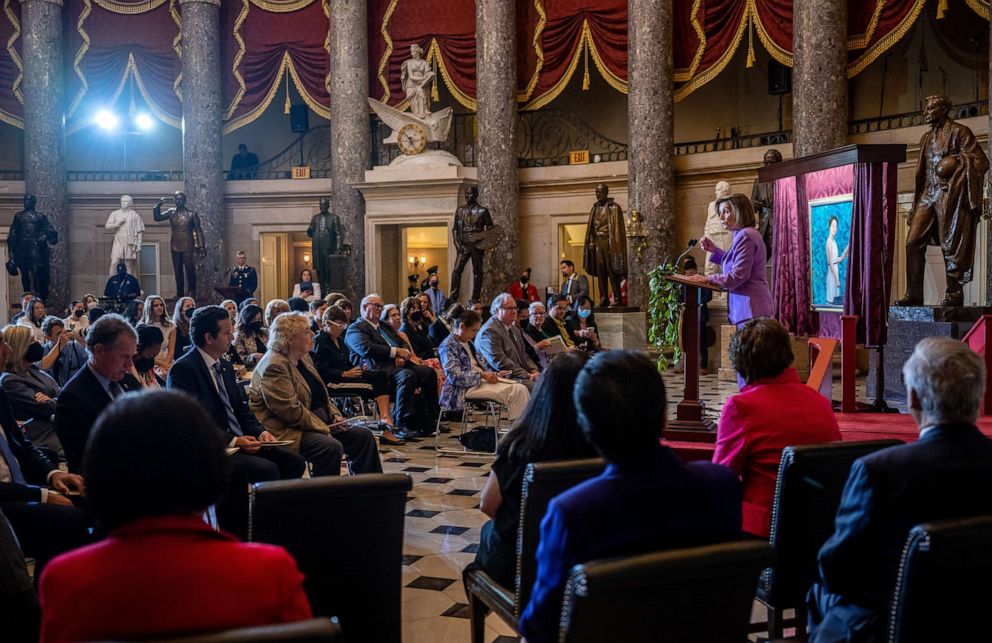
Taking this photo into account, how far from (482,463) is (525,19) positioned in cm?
1105

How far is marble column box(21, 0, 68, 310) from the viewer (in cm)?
1642

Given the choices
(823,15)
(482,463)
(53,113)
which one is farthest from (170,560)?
(53,113)

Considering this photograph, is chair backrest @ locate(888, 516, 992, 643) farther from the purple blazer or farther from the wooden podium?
the purple blazer

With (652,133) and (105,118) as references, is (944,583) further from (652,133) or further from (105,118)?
(105,118)

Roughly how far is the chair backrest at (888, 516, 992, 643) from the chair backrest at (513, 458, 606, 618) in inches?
31.7

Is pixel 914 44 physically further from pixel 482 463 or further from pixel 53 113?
pixel 53 113

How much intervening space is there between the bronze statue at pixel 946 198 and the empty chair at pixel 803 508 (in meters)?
5.21

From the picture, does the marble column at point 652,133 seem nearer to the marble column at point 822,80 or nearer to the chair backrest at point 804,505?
the marble column at point 822,80

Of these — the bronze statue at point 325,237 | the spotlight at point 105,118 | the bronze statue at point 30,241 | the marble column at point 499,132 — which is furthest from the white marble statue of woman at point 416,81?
the bronze statue at point 30,241

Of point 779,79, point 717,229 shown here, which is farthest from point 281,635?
point 779,79

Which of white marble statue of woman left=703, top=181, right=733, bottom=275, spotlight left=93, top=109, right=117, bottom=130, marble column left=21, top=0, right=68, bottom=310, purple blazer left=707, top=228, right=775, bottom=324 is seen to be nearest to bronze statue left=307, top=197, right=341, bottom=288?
marble column left=21, top=0, right=68, bottom=310

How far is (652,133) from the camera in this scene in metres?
14.0

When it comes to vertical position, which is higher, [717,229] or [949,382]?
[717,229]

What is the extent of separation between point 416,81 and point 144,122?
826cm
